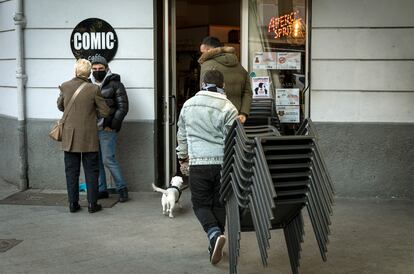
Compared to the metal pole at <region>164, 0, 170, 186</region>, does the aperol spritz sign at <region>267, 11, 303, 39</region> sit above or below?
above

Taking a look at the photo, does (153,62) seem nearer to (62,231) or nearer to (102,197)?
(102,197)

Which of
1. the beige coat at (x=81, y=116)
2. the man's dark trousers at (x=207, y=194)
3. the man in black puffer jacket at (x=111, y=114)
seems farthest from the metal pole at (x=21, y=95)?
the man's dark trousers at (x=207, y=194)

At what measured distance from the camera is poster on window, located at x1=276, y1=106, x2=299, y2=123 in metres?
8.06

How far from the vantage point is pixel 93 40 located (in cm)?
801

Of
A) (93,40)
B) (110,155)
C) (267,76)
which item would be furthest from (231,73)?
(93,40)

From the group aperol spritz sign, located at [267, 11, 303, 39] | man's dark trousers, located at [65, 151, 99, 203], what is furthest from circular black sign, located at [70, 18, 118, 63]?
aperol spritz sign, located at [267, 11, 303, 39]

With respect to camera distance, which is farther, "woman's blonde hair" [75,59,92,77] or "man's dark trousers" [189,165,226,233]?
"woman's blonde hair" [75,59,92,77]

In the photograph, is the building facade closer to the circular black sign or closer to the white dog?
the circular black sign

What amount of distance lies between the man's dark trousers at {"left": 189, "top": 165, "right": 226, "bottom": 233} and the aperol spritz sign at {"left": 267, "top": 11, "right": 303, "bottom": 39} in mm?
3415

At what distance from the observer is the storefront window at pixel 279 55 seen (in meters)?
8.03

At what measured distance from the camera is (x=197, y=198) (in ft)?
17.4

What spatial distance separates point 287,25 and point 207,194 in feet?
11.8

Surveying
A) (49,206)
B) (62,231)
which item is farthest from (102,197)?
(62,231)

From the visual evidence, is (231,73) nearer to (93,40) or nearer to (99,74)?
(99,74)
